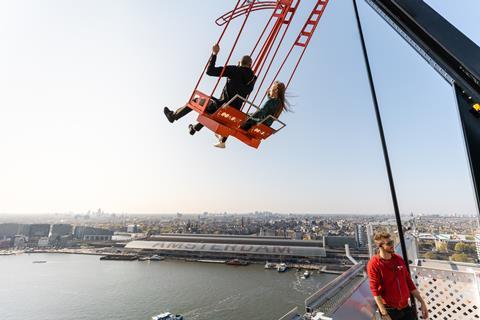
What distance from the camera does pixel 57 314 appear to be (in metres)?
17.4

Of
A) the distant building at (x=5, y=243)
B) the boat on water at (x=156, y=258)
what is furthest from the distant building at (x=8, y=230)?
the boat on water at (x=156, y=258)

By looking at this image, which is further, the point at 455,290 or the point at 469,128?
the point at 455,290

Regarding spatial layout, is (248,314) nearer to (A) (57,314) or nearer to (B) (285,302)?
(B) (285,302)

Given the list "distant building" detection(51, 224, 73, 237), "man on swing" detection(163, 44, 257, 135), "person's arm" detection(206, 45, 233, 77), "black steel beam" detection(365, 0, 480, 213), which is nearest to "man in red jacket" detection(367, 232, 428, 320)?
"black steel beam" detection(365, 0, 480, 213)

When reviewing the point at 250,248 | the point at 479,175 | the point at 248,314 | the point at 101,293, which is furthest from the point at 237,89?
the point at 250,248

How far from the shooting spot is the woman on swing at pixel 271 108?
125 inches

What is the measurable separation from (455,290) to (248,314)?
636 inches

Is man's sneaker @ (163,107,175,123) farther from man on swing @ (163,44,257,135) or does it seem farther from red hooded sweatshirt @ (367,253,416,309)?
red hooded sweatshirt @ (367,253,416,309)

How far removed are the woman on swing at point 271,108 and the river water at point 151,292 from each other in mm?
15807

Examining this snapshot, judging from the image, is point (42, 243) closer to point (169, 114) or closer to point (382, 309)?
point (169, 114)

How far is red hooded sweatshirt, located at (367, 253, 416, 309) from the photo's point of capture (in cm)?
177

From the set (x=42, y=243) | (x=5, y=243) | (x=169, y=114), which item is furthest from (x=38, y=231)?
(x=169, y=114)

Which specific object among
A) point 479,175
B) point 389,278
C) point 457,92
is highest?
point 457,92

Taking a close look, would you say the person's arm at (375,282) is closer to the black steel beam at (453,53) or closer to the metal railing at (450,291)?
the black steel beam at (453,53)
